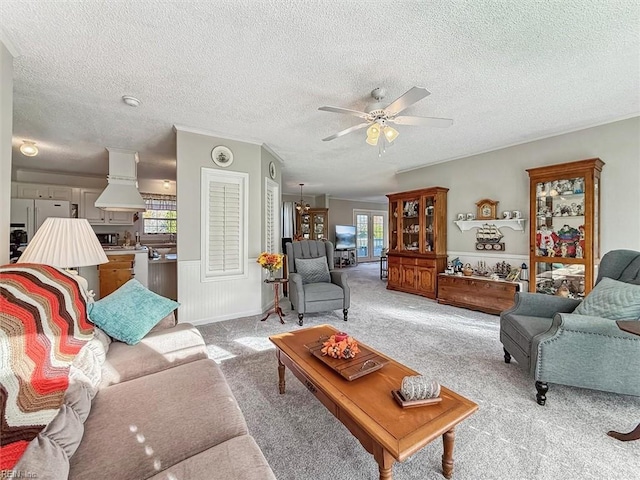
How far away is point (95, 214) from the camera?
19.0 ft

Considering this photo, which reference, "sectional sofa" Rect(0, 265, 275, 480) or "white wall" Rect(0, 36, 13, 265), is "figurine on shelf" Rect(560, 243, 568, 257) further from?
"white wall" Rect(0, 36, 13, 265)

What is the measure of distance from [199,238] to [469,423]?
135 inches

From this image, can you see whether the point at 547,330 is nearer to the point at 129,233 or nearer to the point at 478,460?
the point at 478,460

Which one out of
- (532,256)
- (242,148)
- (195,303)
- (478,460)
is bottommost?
(478,460)

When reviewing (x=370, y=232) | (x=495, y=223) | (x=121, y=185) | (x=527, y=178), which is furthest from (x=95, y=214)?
(x=370, y=232)

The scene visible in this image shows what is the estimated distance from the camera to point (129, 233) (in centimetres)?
629

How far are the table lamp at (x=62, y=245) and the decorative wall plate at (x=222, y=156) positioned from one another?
6.38 feet

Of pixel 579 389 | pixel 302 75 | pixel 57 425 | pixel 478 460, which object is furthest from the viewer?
pixel 302 75

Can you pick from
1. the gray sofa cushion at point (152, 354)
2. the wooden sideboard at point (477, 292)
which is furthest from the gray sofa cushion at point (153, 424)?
the wooden sideboard at point (477, 292)

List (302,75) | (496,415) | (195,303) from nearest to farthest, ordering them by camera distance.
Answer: (496,415) → (302,75) → (195,303)

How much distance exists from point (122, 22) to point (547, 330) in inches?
144

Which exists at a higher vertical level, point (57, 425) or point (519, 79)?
point (519, 79)

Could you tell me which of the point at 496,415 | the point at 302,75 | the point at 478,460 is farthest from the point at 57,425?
the point at 302,75

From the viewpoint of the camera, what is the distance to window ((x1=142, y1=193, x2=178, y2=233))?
6.67 meters
